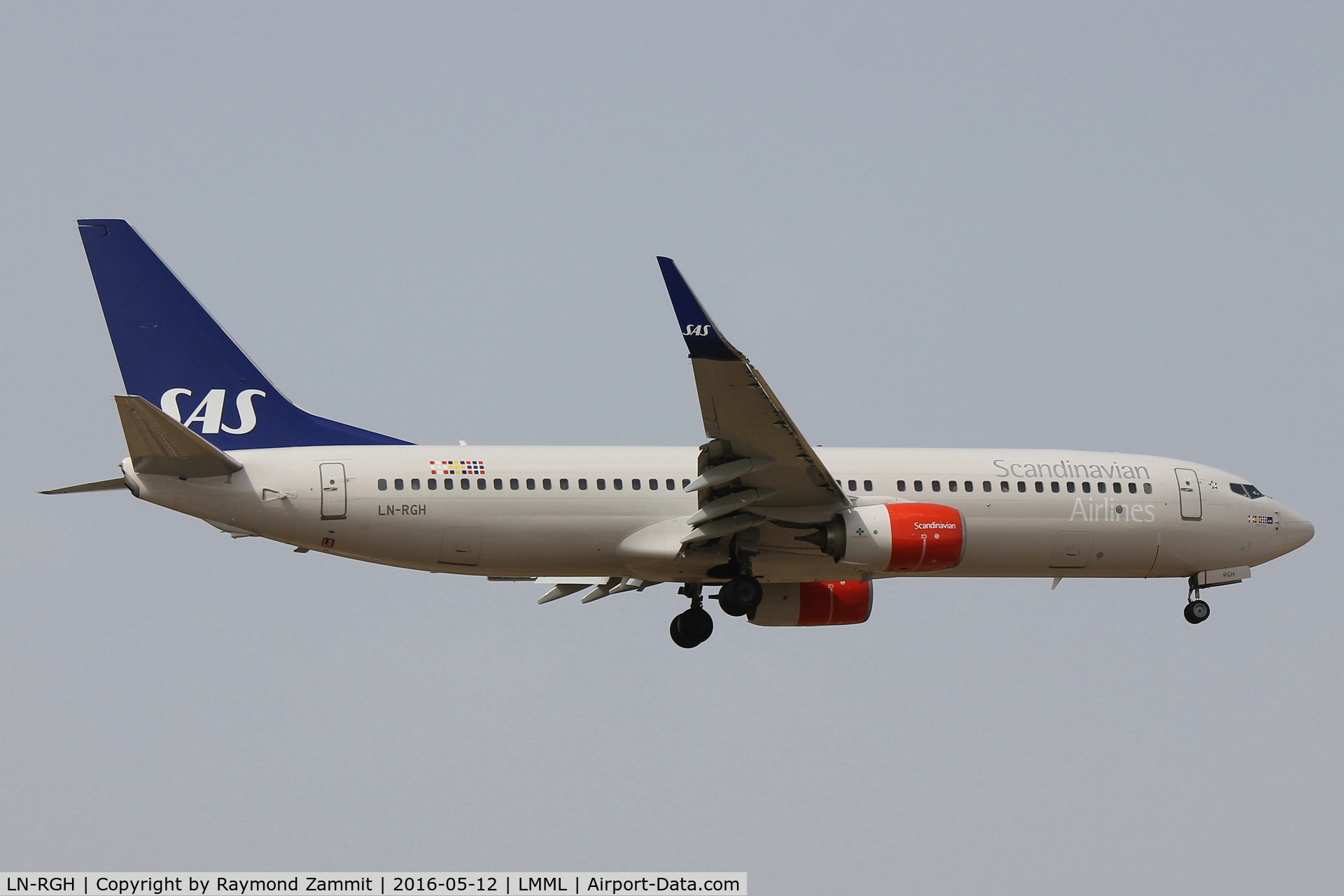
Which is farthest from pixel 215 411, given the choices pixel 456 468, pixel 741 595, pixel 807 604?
pixel 807 604

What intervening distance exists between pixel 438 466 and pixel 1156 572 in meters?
14.2

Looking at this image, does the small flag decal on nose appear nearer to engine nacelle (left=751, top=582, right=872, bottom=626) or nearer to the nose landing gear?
engine nacelle (left=751, top=582, right=872, bottom=626)

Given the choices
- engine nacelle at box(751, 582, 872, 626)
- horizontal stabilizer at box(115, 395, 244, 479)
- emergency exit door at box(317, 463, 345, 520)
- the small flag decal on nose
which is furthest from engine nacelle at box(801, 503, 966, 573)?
horizontal stabilizer at box(115, 395, 244, 479)

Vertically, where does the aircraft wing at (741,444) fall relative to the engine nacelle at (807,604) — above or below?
above

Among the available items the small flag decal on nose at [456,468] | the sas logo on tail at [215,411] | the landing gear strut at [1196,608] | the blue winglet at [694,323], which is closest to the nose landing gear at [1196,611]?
the landing gear strut at [1196,608]

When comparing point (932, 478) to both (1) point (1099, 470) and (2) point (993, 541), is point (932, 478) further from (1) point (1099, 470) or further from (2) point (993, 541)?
(1) point (1099, 470)

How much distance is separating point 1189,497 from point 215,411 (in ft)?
60.6

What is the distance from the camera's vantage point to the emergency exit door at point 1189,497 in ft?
104

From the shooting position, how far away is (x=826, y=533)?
28141mm

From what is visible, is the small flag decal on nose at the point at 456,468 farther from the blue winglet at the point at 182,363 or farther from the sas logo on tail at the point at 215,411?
the sas logo on tail at the point at 215,411

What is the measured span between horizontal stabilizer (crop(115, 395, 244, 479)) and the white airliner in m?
0.03

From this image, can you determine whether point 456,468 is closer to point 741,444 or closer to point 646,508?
point 646,508

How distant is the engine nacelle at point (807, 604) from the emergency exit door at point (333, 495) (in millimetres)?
8802

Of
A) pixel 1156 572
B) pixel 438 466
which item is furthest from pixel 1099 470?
pixel 438 466
